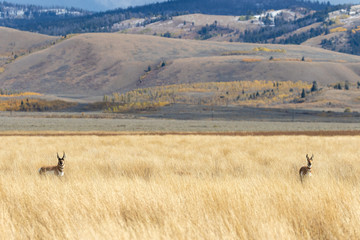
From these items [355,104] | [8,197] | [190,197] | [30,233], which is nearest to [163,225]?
[190,197]

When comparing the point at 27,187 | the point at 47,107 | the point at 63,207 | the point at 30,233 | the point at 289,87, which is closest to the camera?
the point at 30,233

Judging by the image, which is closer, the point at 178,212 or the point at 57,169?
the point at 178,212

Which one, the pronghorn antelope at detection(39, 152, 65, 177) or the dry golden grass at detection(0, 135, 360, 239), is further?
the pronghorn antelope at detection(39, 152, 65, 177)

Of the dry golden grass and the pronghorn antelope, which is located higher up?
the dry golden grass

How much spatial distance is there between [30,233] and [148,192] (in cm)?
221

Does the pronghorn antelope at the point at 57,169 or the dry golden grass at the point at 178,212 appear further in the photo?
the pronghorn antelope at the point at 57,169

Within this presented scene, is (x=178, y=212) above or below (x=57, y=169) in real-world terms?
above

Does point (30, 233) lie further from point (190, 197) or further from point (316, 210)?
point (316, 210)

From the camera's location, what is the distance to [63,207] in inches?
242

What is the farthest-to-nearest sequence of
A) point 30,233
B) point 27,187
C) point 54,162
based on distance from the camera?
point 54,162 < point 27,187 < point 30,233

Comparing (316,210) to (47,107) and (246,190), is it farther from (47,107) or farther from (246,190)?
(47,107)

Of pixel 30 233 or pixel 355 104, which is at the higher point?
pixel 30 233

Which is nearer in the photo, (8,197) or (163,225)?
(163,225)

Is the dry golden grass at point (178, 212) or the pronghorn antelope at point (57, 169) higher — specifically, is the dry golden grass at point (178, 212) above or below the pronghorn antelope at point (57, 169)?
above
